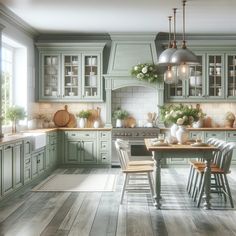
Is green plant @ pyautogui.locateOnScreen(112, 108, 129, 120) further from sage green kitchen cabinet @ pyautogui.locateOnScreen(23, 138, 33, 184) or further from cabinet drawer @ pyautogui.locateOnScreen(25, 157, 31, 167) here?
cabinet drawer @ pyautogui.locateOnScreen(25, 157, 31, 167)

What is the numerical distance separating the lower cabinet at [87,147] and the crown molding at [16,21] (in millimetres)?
2319

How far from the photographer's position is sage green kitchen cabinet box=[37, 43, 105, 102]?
30.9 feet

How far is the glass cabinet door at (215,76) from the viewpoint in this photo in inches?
370

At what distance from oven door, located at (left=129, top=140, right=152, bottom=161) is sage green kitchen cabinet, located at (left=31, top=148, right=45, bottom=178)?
2098mm

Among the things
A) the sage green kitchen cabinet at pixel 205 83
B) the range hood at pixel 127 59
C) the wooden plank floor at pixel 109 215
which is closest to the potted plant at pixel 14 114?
the wooden plank floor at pixel 109 215

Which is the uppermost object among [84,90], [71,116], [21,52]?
[21,52]

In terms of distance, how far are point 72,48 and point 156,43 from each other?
1917 mm

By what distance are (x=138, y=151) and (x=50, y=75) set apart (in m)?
2.67

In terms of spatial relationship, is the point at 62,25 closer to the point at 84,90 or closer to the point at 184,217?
the point at 84,90

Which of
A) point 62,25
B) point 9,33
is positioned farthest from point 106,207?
point 62,25

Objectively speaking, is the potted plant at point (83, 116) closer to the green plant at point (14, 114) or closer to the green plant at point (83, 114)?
the green plant at point (83, 114)

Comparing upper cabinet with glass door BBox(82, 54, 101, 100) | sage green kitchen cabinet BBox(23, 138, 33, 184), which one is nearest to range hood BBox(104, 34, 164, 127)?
upper cabinet with glass door BBox(82, 54, 101, 100)

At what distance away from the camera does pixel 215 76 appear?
9.43 m

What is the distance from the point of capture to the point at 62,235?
436 cm
